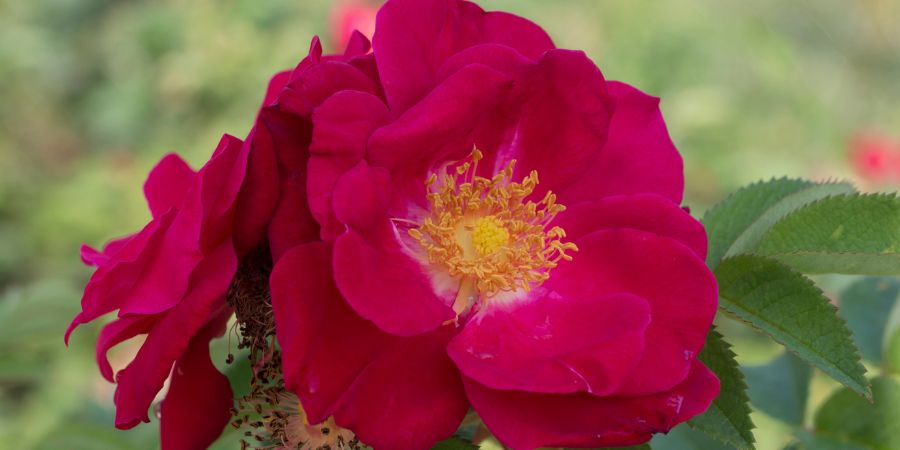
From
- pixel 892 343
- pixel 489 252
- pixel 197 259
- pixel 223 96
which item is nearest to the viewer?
pixel 197 259

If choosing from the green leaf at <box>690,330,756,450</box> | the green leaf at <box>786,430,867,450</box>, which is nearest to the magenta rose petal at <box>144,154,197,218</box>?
the green leaf at <box>690,330,756,450</box>

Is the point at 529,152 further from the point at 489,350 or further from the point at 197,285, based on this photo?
the point at 197,285

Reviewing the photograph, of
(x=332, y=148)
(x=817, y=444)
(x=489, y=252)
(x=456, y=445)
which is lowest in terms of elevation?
(x=817, y=444)

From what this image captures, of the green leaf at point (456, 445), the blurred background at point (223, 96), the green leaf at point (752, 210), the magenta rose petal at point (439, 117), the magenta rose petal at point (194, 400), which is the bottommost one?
the blurred background at point (223, 96)

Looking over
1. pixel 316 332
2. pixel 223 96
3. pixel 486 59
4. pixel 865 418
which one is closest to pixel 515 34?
pixel 486 59

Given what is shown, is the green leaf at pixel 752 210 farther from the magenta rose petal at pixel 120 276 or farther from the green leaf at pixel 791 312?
the magenta rose petal at pixel 120 276

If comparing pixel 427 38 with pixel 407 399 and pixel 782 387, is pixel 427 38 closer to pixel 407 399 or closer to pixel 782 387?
pixel 407 399

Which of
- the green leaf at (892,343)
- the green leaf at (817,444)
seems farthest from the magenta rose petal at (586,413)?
the green leaf at (892,343)
